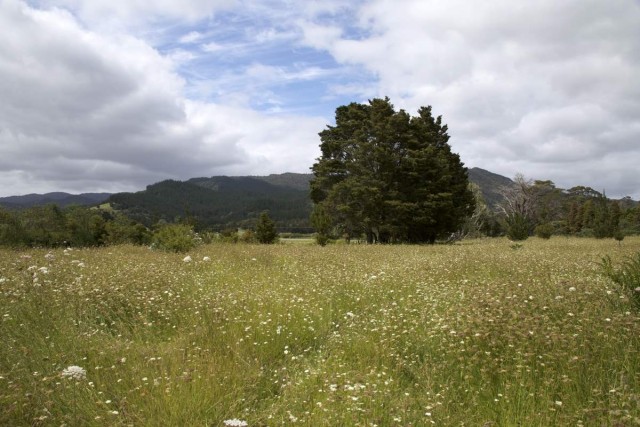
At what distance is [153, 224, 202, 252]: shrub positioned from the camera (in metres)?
14.1

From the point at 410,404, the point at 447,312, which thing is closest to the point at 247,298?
the point at 447,312

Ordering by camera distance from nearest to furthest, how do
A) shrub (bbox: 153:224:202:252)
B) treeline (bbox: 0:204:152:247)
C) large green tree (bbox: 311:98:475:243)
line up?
shrub (bbox: 153:224:202:252)
treeline (bbox: 0:204:152:247)
large green tree (bbox: 311:98:475:243)

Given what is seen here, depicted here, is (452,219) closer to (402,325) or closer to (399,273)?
(399,273)

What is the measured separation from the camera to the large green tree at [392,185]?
29.6 m

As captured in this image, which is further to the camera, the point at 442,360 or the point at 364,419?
the point at 442,360

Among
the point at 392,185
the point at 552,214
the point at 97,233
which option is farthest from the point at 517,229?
the point at 552,214

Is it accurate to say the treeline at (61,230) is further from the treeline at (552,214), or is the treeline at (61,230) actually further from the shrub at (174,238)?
Answer: the treeline at (552,214)

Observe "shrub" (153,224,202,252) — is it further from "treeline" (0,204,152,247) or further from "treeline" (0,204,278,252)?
"treeline" (0,204,152,247)

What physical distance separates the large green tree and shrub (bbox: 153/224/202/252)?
54.1ft

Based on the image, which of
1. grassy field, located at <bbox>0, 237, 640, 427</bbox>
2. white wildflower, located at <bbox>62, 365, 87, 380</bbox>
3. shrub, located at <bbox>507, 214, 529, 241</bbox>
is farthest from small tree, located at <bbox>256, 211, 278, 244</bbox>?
white wildflower, located at <bbox>62, 365, 87, 380</bbox>

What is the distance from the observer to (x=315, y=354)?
475 cm

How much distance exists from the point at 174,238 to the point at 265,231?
1744cm

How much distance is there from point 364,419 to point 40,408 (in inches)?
105

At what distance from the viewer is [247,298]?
20.4ft
